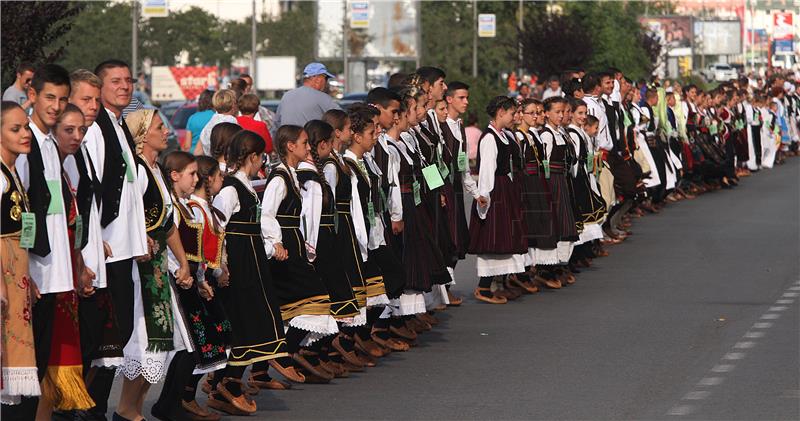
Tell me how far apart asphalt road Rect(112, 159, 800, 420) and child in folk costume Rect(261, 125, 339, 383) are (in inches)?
15.2

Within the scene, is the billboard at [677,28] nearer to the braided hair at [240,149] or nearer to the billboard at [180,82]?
the billboard at [180,82]

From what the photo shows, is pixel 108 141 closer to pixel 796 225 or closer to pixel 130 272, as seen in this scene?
pixel 130 272

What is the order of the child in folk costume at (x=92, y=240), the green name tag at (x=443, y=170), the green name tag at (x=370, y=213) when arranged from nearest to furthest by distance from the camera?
the child in folk costume at (x=92, y=240), the green name tag at (x=370, y=213), the green name tag at (x=443, y=170)

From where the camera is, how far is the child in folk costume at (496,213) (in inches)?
553

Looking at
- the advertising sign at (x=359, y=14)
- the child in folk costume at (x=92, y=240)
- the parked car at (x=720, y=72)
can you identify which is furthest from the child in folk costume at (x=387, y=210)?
the parked car at (x=720, y=72)

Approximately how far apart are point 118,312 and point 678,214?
16.3 metres

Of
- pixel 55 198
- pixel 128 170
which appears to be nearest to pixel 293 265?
pixel 128 170

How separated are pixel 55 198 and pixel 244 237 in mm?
1996

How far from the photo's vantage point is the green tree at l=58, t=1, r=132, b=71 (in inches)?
2598

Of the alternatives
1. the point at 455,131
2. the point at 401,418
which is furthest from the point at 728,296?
the point at 401,418

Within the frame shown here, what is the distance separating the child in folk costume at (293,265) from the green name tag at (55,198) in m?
2.43

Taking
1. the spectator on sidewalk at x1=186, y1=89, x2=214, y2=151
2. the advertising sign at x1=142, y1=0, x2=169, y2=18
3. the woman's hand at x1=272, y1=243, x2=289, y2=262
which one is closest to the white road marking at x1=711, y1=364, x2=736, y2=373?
the woman's hand at x1=272, y1=243, x2=289, y2=262

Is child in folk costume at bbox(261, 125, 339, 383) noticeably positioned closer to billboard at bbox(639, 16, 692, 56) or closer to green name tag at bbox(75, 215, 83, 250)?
green name tag at bbox(75, 215, 83, 250)

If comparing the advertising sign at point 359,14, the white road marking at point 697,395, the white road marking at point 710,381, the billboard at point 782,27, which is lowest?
the white road marking at point 710,381
